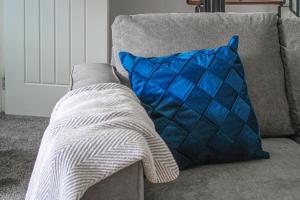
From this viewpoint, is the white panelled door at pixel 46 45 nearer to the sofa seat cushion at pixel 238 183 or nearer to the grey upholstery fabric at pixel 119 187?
the sofa seat cushion at pixel 238 183

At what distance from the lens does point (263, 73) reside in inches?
61.7

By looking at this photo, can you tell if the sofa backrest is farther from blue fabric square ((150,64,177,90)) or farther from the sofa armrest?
blue fabric square ((150,64,177,90))

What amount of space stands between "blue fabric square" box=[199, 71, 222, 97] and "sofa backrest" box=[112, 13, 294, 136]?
0.83 ft

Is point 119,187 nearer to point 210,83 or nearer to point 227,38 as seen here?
point 210,83

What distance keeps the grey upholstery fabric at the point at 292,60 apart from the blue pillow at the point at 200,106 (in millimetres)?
307

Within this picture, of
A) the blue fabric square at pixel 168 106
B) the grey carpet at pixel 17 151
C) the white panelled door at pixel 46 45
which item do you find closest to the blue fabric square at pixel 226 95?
the blue fabric square at pixel 168 106

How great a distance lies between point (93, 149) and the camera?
79cm

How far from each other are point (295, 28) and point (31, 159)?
1.36 metres

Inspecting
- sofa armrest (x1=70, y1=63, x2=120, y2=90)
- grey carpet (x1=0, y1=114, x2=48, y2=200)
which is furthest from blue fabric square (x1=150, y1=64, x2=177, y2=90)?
grey carpet (x1=0, y1=114, x2=48, y2=200)

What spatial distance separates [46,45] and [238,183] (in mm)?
2377

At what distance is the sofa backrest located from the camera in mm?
1556

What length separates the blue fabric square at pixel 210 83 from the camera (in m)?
1.31

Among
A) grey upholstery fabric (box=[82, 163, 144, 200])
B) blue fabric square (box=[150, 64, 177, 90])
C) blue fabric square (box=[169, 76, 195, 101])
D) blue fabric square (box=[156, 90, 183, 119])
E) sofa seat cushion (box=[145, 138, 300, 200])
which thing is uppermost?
blue fabric square (box=[150, 64, 177, 90])

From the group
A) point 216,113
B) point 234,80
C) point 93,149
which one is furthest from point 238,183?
point 93,149
